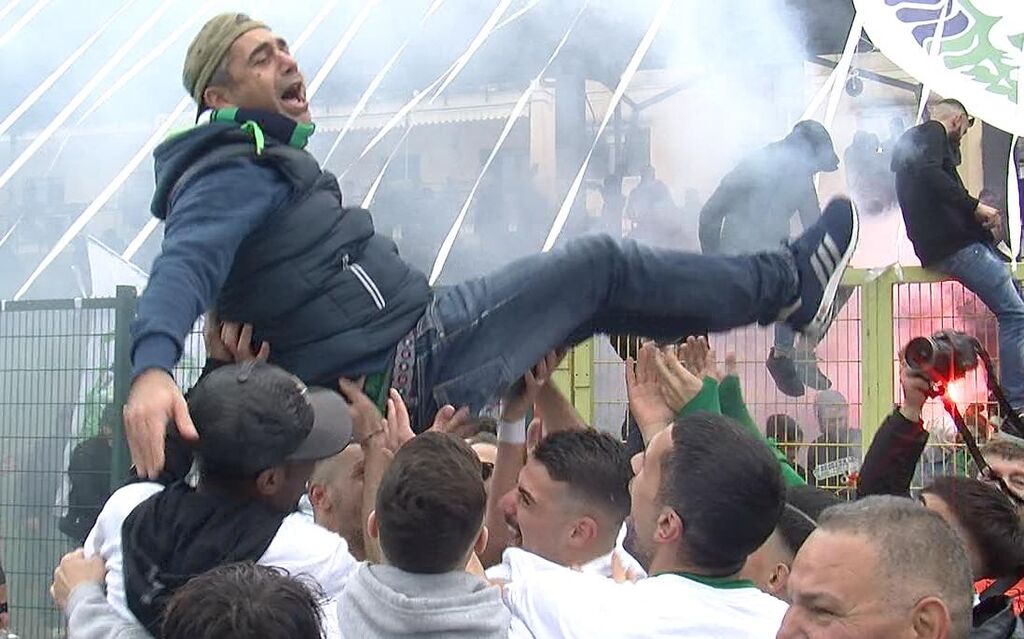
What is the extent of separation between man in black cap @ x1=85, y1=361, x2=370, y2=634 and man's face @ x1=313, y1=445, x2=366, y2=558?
0.57 metres

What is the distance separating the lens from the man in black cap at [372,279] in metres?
2.65

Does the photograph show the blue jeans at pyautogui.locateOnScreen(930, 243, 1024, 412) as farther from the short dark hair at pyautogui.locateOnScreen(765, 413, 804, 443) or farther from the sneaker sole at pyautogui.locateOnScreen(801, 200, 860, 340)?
the sneaker sole at pyautogui.locateOnScreen(801, 200, 860, 340)

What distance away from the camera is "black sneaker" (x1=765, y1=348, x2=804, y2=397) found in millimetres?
5062

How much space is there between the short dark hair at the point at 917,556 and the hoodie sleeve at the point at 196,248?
44.6 inches

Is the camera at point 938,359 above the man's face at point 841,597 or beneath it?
above

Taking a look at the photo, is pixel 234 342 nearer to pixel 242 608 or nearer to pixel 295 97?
pixel 295 97

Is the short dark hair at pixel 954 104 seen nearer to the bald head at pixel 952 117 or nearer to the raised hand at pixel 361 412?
the bald head at pixel 952 117

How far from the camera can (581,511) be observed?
2529 mm

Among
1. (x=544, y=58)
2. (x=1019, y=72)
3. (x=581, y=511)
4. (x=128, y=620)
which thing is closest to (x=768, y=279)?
(x=581, y=511)

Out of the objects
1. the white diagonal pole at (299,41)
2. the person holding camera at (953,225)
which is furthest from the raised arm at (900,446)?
the white diagonal pole at (299,41)

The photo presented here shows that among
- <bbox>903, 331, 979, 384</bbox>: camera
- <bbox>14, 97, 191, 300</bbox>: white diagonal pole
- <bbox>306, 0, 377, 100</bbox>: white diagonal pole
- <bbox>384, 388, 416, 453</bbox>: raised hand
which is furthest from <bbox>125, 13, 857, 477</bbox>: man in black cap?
<bbox>306, 0, 377, 100</bbox>: white diagonal pole

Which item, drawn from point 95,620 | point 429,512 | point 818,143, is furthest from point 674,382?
point 818,143

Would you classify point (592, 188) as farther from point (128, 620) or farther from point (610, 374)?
point (128, 620)

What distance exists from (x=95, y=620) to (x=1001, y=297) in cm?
383
